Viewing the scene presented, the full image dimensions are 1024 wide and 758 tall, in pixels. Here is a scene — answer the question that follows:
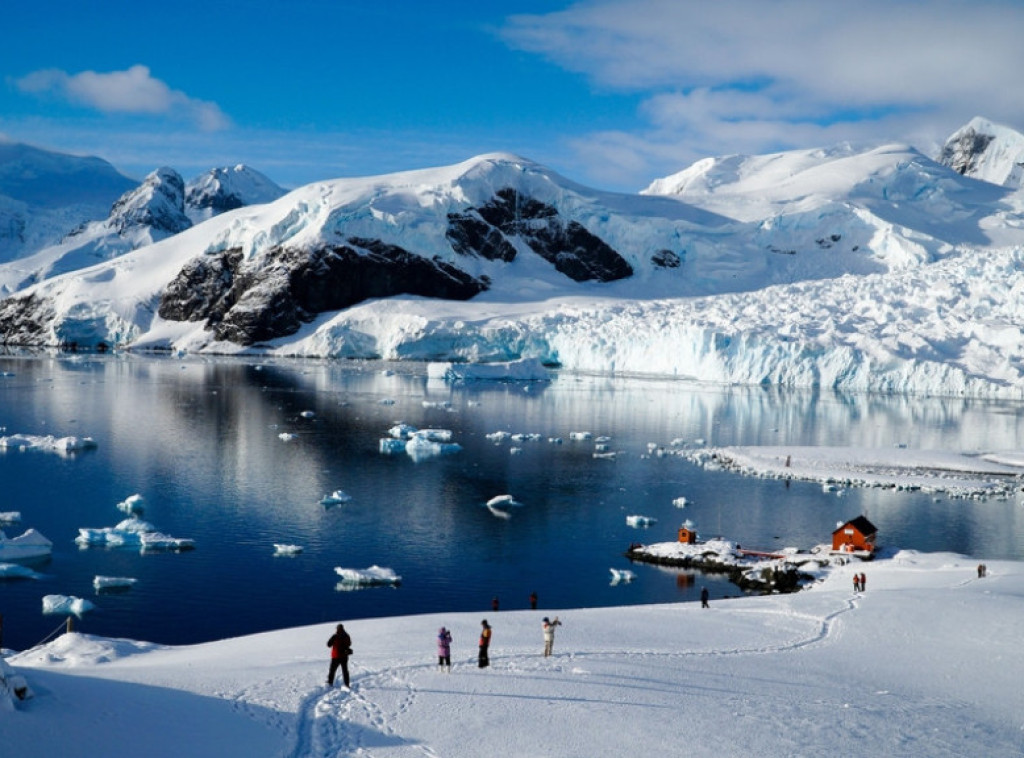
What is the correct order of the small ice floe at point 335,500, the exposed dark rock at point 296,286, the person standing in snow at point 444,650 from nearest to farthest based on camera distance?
1. the person standing in snow at point 444,650
2. the small ice floe at point 335,500
3. the exposed dark rock at point 296,286

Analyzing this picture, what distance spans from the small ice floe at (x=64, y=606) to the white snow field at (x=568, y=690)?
4589 millimetres

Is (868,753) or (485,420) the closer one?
(868,753)

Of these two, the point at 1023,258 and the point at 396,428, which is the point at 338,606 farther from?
the point at 1023,258

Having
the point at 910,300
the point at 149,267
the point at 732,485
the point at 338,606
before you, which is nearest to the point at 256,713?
the point at 338,606

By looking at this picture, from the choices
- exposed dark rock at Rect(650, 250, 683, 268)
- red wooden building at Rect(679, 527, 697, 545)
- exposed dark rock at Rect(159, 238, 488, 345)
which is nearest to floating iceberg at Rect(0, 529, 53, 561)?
red wooden building at Rect(679, 527, 697, 545)

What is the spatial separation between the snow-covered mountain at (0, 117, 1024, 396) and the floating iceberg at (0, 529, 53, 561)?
260ft

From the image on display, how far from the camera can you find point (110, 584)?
28.1 meters

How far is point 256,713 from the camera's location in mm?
14734

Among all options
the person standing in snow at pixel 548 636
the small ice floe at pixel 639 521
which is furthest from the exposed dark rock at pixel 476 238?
the person standing in snow at pixel 548 636

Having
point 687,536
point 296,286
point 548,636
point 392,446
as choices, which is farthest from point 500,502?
point 296,286

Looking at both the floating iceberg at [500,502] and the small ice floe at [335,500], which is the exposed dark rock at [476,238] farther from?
the small ice floe at [335,500]

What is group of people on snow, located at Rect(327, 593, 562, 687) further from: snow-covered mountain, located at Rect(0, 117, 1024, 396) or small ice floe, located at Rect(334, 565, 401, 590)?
snow-covered mountain, located at Rect(0, 117, 1024, 396)

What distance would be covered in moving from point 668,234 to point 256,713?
14617 centimetres

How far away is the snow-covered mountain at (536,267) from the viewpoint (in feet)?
377
